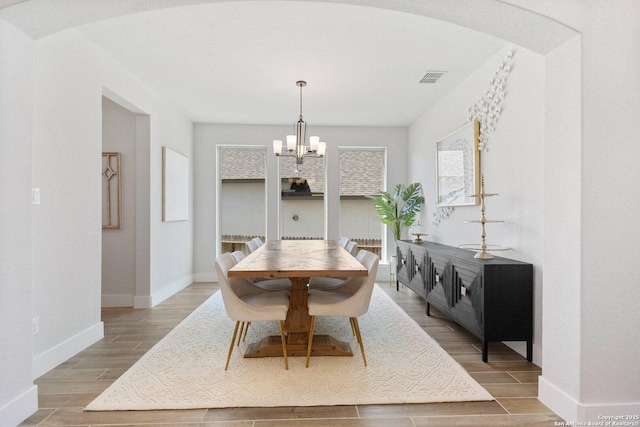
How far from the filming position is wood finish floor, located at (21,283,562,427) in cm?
201

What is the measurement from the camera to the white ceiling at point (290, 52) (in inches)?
112

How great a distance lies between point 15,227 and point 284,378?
1.75 meters

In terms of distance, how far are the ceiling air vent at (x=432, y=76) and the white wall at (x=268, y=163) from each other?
219 cm

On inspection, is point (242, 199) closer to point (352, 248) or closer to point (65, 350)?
point (352, 248)

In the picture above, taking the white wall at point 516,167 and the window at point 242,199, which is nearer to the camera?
the white wall at point 516,167

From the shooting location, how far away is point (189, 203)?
19.4ft

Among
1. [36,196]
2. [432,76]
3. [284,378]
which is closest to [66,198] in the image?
[36,196]

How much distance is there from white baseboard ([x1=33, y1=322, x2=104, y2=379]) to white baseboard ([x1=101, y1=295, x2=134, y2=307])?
111cm

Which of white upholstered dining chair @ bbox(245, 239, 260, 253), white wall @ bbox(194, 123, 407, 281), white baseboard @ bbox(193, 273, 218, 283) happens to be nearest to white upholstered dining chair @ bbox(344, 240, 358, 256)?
white upholstered dining chair @ bbox(245, 239, 260, 253)

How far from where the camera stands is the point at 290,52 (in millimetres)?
3412

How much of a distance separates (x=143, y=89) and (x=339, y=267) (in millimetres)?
3165

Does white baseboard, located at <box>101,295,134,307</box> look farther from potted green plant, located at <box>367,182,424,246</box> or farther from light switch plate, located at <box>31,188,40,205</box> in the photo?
potted green plant, located at <box>367,182,424,246</box>

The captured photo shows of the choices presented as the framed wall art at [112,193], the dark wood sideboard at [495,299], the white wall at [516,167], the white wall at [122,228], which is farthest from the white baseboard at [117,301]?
the white wall at [516,167]

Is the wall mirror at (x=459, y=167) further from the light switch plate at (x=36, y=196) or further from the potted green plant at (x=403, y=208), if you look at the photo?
the light switch plate at (x=36, y=196)
